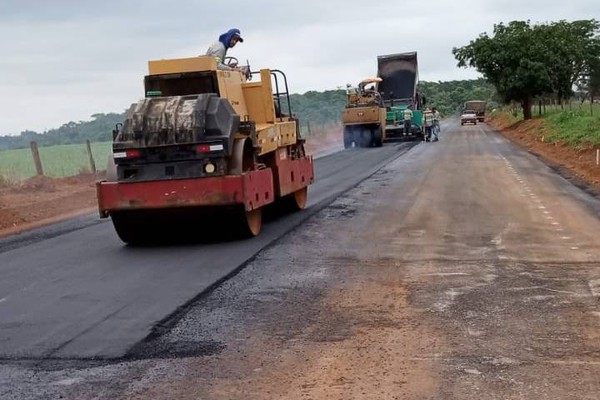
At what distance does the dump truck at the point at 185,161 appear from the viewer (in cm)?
1070

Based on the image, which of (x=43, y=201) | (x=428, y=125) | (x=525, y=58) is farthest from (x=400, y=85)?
(x=43, y=201)

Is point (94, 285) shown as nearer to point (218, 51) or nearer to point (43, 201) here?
point (218, 51)

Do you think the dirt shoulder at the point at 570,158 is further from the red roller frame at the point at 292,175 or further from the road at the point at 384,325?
the road at the point at 384,325

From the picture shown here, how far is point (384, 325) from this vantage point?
6523 millimetres

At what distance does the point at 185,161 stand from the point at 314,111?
9753 cm

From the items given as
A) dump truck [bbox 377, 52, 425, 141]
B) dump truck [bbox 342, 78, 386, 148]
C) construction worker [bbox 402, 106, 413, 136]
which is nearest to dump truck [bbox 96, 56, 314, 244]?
dump truck [bbox 342, 78, 386, 148]

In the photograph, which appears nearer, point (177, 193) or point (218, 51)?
point (177, 193)

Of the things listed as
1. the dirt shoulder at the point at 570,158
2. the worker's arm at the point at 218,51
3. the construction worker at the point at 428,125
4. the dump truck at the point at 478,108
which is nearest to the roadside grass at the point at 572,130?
the dirt shoulder at the point at 570,158

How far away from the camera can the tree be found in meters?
50.2

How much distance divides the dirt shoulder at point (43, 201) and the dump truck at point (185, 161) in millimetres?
4204

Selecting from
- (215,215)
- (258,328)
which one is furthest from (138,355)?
(215,215)

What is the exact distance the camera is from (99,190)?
10.9 metres

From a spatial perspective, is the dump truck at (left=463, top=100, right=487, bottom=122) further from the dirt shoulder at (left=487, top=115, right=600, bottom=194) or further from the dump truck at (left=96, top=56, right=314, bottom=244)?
the dump truck at (left=96, top=56, right=314, bottom=244)

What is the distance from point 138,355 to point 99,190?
533cm
